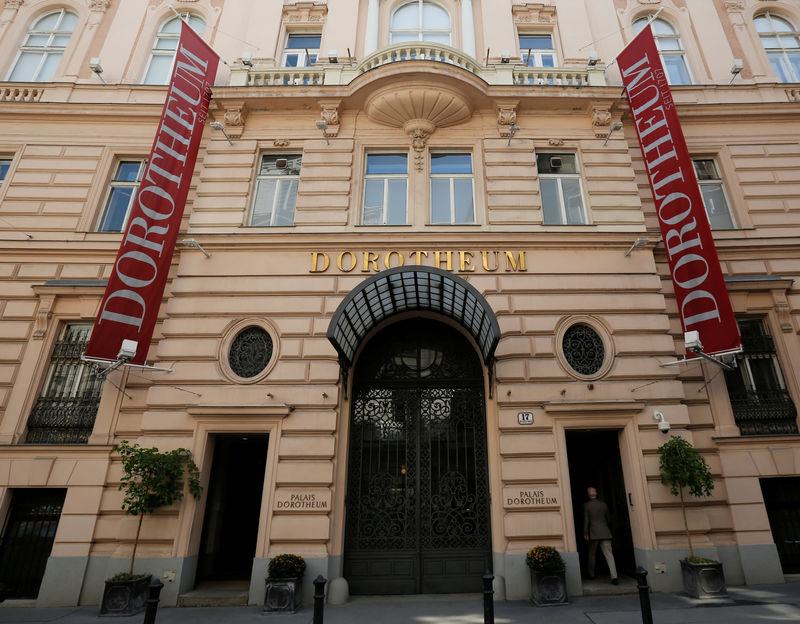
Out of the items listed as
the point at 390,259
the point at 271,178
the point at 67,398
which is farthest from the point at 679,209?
the point at 67,398

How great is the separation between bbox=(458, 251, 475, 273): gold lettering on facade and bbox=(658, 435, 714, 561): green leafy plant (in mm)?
5636

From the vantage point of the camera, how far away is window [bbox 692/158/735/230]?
1228cm

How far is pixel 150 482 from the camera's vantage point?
848 cm

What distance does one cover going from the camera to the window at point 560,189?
11641mm

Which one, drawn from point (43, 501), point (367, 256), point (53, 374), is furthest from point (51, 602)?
point (367, 256)

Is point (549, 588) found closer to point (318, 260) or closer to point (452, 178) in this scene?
point (318, 260)

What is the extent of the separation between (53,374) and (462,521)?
10.4m

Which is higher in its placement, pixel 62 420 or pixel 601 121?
pixel 601 121

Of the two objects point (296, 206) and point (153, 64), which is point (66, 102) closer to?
point (153, 64)

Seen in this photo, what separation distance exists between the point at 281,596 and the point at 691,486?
26.8 ft

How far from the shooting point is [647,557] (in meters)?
8.72

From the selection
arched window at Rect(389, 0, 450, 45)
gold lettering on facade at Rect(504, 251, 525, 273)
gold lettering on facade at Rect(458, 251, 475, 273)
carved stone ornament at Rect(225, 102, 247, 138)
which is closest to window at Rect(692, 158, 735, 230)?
gold lettering on facade at Rect(504, 251, 525, 273)

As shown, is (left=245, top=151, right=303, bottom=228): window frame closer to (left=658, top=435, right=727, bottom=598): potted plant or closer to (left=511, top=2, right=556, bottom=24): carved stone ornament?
(left=511, top=2, right=556, bottom=24): carved stone ornament

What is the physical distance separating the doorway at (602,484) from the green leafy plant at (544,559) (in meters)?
2.30
